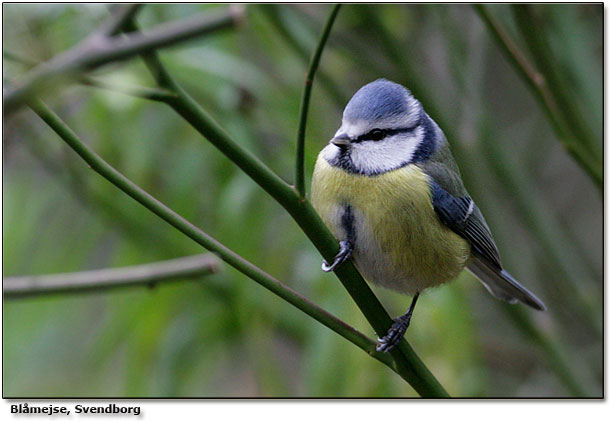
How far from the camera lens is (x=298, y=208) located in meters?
0.56

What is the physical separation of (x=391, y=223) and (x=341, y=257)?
126 mm

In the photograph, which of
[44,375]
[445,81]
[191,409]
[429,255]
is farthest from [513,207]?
[44,375]

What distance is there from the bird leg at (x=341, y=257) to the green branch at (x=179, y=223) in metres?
0.05

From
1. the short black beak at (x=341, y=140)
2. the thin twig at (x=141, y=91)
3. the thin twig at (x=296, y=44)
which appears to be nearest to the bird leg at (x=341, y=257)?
the short black beak at (x=341, y=140)

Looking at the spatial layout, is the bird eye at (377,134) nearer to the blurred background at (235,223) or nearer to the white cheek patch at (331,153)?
the white cheek patch at (331,153)

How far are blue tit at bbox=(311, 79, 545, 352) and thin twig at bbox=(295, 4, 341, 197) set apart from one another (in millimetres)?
177

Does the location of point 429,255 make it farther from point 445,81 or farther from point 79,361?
point 445,81

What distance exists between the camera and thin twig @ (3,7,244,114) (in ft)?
1.23

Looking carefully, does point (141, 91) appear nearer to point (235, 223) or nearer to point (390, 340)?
point (390, 340)

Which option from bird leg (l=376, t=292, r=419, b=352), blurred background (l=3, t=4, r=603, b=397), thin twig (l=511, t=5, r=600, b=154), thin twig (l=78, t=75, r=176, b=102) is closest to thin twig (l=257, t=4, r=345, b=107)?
blurred background (l=3, t=4, r=603, b=397)

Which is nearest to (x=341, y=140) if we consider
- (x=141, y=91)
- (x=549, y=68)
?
(x=141, y=91)

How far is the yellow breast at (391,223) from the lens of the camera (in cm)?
77

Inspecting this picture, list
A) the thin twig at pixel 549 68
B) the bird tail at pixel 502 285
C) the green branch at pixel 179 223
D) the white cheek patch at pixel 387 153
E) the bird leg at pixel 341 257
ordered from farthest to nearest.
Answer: the thin twig at pixel 549 68 → the bird tail at pixel 502 285 → the white cheek patch at pixel 387 153 → the bird leg at pixel 341 257 → the green branch at pixel 179 223

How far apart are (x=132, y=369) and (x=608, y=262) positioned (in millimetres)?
690
